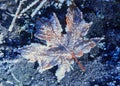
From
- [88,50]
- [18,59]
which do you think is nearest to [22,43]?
[18,59]

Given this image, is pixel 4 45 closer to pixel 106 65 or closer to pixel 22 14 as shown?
pixel 22 14

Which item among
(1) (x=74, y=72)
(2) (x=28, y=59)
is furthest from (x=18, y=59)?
(1) (x=74, y=72)

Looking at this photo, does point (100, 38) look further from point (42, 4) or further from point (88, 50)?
point (42, 4)

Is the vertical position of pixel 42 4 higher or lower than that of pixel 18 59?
higher
